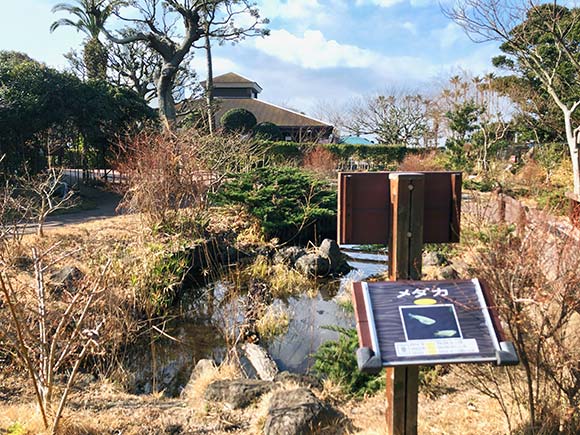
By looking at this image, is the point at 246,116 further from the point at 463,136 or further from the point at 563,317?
the point at 563,317

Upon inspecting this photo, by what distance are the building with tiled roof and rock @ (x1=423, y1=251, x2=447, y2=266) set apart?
18.8m

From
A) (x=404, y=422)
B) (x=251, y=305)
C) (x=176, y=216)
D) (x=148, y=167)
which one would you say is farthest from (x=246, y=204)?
(x=404, y=422)

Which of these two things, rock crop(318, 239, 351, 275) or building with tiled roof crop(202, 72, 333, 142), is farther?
building with tiled roof crop(202, 72, 333, 142)

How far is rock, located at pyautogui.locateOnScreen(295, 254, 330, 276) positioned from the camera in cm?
786

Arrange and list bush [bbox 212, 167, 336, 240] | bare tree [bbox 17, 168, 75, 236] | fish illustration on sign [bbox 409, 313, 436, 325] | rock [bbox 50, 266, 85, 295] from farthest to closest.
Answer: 1. bush [bbox 212, 167, 336, 240]
2. bare tree [bbox 17, 168, 75, 236]
3. rock [bbox 50, 266, 85, 295]
4. fish illustration on sign [bbox 409, 313, 436, 325]

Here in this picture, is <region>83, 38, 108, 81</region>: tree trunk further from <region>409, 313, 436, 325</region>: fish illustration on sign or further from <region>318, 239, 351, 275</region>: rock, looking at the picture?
<region>409, 313, 436, 325</region>: fish illustration on sign

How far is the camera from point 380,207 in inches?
90.5

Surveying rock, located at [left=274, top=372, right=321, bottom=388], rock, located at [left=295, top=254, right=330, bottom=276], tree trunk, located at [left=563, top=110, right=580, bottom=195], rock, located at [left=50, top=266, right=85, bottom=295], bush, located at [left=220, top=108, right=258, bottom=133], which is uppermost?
bush, located at [left=220, top=108, right=258, bottom=133]

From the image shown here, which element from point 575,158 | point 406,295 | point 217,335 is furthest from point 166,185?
point 575,158

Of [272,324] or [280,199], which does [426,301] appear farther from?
[280,199]

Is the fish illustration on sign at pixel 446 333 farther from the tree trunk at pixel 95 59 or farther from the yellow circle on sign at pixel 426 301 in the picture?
the tree trunk at pixel 95 59

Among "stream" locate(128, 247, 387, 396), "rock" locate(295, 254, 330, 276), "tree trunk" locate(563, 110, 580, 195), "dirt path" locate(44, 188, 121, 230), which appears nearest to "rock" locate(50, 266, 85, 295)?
"stream" locate(128, 247, 387, 396)

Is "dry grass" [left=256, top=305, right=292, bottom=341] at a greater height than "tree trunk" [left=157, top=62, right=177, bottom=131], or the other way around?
"tree trunk" [left=157, top=62, right=177, bottom=131]

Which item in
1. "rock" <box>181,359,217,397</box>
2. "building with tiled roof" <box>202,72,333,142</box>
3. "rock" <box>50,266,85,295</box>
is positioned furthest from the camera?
"building with tiled roof" <box>202,72,333,142</box>
